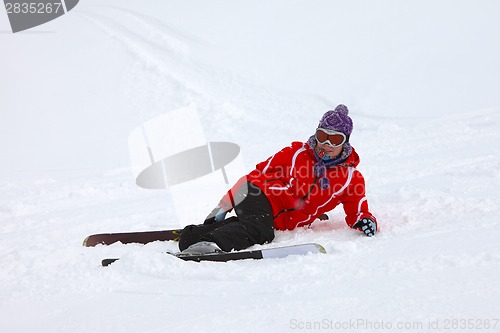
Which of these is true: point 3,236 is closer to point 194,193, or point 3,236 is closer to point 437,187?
point 194,193

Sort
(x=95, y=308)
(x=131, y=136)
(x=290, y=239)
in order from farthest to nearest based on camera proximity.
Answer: (x=131, y=136) → (x=290, y=239) → (x=95, y=308)

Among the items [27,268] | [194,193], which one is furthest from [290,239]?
[194,193]

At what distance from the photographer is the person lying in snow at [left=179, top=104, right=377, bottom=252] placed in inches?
150

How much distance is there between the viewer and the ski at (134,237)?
13.3 ft

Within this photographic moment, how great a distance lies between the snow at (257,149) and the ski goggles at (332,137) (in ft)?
2.07

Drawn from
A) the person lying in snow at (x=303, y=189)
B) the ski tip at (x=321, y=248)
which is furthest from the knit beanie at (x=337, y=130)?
the ski tip at (x=321, y=248)

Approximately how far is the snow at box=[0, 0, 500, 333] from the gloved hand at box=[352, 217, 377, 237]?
7 centimetres

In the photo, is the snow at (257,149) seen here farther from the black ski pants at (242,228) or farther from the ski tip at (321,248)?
the black ski pants at (242,228)

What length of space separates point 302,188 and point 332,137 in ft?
1.41

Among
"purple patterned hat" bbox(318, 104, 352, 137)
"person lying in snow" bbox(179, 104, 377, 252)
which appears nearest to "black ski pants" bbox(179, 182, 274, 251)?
"person lying in snow" bbox(179, 104, 377, 252)

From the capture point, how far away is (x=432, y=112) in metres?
9.85

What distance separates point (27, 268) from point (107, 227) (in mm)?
1511

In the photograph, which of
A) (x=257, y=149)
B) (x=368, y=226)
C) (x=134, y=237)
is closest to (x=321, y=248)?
(x=368, y=226)

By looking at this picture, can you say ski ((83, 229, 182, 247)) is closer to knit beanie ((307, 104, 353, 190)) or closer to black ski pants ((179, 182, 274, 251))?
black ski pants ((179, 182, 274, 251))
